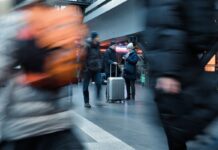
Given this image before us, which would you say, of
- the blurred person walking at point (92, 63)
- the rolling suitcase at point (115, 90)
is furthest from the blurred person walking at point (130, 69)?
the blurred person walking at point (92, 63)

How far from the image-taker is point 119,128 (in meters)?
6.78

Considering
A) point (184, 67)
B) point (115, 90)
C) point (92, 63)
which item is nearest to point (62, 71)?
point (184, 67)

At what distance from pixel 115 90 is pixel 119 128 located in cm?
466

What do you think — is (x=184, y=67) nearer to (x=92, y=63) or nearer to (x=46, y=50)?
(x=46, y=50)

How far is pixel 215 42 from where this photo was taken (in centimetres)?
238

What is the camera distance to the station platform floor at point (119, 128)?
109 inches

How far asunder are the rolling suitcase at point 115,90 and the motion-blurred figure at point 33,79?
9010mm

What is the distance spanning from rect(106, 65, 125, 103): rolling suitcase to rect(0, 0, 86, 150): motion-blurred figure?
9.01m

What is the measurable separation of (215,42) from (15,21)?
106 centimetres

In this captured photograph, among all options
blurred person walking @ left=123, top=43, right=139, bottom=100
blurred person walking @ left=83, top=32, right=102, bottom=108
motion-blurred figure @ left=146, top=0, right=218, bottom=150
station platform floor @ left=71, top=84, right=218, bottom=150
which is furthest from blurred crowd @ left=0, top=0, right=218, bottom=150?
blurred person walking @ left=123, top=43, right=139, bottom=100

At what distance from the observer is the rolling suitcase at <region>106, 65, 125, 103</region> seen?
37.4 feet

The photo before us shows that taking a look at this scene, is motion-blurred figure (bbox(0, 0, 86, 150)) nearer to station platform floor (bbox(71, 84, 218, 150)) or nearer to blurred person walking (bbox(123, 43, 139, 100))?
station platform floor (bbox(71, 84, 218, 150))

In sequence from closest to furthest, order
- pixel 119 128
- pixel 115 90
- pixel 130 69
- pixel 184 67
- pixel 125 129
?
pixel 184 67 < pixel 125 129 < pixel 119 128 < pixel 115 90 < pixel 130 69

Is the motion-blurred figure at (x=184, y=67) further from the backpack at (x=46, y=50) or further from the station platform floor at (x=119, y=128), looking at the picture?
the backpack at (x=46, y=50)
